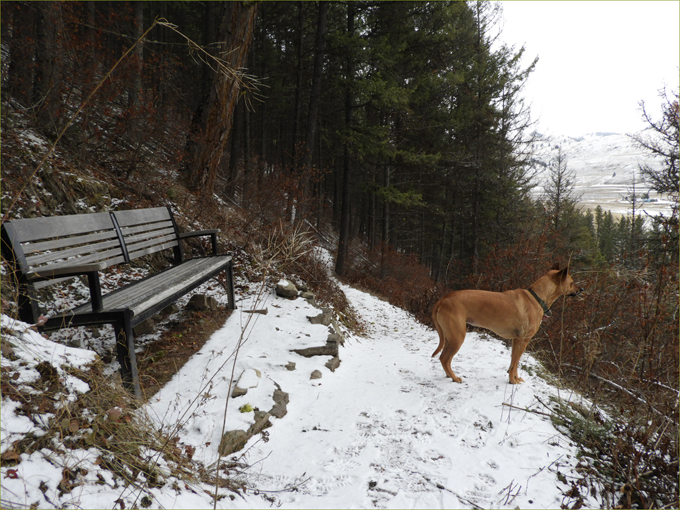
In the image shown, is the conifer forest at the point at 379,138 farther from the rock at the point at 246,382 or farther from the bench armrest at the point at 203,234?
the rock at the point at 246,382

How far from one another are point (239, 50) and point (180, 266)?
4453 millimetres

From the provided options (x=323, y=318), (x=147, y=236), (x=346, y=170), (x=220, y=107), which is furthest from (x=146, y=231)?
(x=346, y=170)

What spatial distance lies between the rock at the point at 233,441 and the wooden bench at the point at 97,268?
74cm

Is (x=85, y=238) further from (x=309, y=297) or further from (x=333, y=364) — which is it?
(x=309, y=297)

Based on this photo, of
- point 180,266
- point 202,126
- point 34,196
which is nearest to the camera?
point 34,196

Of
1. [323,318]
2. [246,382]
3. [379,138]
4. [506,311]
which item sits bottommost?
[246,382]

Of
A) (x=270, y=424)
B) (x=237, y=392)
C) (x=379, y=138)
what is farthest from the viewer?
(x=379, y=138)

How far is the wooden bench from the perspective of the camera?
8.06ft

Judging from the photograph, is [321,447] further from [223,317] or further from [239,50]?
[239,50]

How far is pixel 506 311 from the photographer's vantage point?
3.72m

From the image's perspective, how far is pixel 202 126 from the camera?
276 inches

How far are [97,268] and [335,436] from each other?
7.43ft

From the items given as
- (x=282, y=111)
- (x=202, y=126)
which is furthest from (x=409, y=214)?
(x=202, y=126)

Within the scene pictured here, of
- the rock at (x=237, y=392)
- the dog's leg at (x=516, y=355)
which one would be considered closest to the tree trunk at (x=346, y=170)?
the dog's leg at (x=516, y=355)
